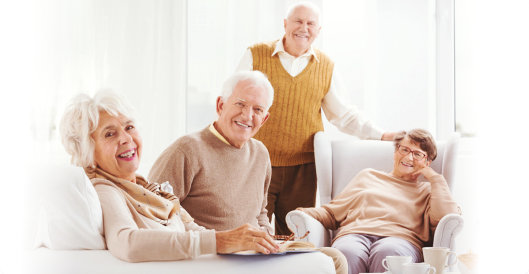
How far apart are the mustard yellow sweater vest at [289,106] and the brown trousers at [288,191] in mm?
53

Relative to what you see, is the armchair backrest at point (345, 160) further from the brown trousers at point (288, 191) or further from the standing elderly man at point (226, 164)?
the standing elderly man at point (226, 164)

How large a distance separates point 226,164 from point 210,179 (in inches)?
3.5

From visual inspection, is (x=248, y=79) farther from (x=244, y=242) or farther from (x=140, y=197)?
(x=244, y=242)

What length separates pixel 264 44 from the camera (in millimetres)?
3186

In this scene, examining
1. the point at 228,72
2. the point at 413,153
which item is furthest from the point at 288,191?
the point at 228,72

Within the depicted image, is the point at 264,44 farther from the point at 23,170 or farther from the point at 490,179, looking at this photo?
the point at 23,170

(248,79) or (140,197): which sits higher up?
(248,79)

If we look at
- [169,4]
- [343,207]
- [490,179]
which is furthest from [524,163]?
[169,4]

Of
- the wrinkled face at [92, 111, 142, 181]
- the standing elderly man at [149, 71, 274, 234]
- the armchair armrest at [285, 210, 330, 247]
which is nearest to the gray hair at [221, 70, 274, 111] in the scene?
the standing elderly man at [149, 71, 274, 234]

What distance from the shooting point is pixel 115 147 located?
65.2 inches

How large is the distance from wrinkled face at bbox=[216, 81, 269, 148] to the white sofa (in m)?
0.89

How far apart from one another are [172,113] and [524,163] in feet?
7.94

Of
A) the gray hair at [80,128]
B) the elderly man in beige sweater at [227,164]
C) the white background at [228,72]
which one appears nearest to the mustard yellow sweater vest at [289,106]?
the elderly man in beige sweater at [227,164]

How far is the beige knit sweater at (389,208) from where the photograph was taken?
2600 mm
